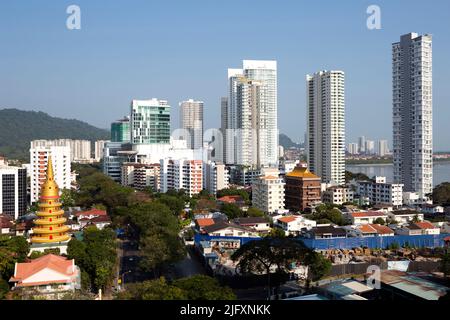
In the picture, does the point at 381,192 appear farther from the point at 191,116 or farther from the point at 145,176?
→ the point at 191,116

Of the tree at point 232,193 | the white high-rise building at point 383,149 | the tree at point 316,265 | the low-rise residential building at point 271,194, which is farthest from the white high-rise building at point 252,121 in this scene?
the white high-rise building at point 383,149

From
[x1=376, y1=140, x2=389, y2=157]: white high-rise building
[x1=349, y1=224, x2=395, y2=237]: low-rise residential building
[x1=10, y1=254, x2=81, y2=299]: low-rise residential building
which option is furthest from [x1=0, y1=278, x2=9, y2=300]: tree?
[x1=376, y1=140, x2=389, y2=157]: white high-rise building

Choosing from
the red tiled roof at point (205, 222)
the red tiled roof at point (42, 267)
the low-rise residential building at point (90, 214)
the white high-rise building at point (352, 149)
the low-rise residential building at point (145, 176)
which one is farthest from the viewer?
the white high-rise building at point (352, 149)

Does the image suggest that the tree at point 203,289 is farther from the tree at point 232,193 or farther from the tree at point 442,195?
the tree at point 442,195

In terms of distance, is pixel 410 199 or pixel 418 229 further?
pixel 410 199

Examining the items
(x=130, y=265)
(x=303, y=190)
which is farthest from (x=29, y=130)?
(x=130, y=265)
